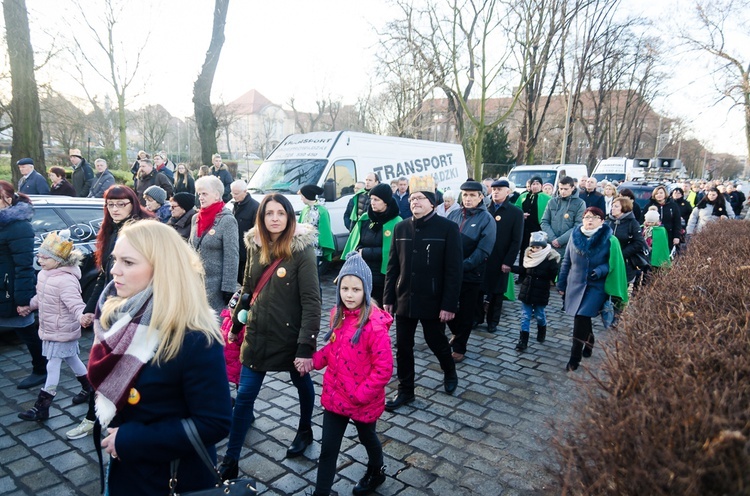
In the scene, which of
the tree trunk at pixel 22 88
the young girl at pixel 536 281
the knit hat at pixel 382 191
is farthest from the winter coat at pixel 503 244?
the tree trunk at pixel 22 88

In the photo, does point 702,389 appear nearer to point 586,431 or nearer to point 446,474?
point 586,431

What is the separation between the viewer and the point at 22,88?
12141 millimetres

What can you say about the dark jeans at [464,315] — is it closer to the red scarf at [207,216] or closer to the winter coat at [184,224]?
the red scarf at [207,216]

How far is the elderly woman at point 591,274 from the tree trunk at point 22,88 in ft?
44.7

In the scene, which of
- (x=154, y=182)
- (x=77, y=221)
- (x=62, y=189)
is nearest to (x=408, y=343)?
(x=77, y=221)

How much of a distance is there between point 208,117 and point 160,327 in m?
14.7

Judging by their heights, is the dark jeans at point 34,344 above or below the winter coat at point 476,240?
below

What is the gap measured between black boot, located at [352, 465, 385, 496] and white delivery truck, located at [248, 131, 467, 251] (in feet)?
21.6

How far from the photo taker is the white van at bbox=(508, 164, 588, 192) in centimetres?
1764

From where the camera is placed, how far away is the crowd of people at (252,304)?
1811mm

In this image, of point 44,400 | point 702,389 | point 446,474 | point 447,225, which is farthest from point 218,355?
point 44,400

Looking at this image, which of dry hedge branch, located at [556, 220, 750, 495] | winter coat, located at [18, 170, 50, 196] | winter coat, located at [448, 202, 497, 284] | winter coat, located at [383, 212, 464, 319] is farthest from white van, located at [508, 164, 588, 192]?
dry hedge branch, located at [556, 220, 750, 495]

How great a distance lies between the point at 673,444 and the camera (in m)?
1.42

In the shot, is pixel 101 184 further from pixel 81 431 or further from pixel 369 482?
pixel 369 482
